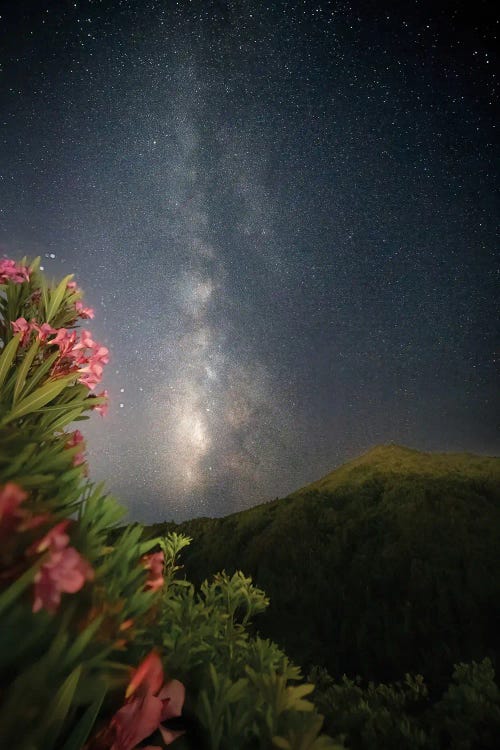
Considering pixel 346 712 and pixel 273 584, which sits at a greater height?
pixel 273 584

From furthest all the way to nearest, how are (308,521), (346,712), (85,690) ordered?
(308,521) < (346,712) < (85,690)

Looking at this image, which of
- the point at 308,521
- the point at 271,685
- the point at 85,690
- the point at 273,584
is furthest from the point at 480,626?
the point at 85,690

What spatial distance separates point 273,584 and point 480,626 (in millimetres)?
3855

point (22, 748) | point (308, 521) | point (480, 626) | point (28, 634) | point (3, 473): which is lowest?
point (22, 748)

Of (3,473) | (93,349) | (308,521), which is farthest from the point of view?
(308,521)

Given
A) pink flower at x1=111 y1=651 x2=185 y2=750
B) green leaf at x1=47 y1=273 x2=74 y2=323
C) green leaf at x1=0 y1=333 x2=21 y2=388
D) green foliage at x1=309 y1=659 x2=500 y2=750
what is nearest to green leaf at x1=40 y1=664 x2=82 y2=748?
pink flower at x1=111 y1=651 x2=185 y2=750

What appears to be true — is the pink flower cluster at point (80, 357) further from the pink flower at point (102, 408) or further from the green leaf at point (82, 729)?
the green leaf at point (82, 729)

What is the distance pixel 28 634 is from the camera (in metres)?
0.93

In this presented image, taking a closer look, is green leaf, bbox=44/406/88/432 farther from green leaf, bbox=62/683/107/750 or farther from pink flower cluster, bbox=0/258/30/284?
green leaf, bbox=62/683/107/750

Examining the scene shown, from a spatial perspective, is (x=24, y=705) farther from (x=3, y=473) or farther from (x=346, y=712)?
(x=346, y=712)

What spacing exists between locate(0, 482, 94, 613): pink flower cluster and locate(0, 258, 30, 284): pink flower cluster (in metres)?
1.67

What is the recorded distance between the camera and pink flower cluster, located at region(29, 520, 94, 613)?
0.93m

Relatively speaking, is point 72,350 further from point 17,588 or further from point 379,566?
point 379,566

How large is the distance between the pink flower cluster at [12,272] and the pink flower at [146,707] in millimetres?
2048
